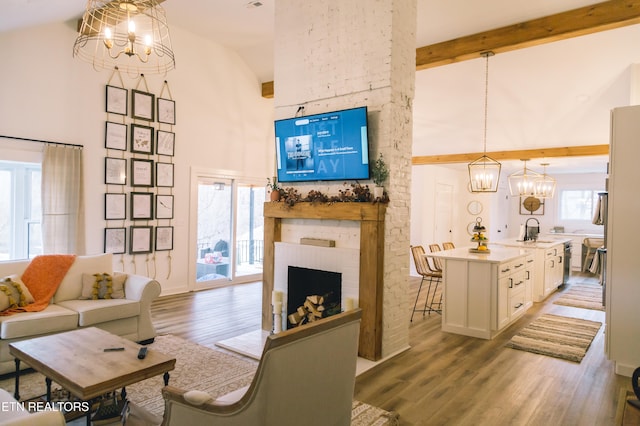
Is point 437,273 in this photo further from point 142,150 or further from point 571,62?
point 142,150

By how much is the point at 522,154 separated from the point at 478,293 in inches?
212

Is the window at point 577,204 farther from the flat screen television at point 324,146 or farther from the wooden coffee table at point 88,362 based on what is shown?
the wooden coffee table at point 88,362

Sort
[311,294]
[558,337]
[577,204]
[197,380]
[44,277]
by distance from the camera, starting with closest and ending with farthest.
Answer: [197,380], [44,277], [311,294], [558,337], [577,204]

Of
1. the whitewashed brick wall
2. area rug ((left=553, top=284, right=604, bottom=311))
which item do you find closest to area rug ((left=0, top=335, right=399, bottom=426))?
the whitewashed brick wall

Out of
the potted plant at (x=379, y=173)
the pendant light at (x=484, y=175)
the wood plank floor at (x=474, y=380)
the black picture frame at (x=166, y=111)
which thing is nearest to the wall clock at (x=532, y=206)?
the pendant light at (x=484, y=175)

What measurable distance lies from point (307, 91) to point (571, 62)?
12.2ft

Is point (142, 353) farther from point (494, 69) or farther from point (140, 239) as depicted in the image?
point (494, 69)

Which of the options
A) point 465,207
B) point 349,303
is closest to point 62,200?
point 349,303

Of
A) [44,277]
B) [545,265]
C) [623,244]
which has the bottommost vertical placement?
[545,265]

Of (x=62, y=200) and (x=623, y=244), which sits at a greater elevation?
(x=62, y=200)

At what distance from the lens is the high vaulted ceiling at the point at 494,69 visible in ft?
15.3

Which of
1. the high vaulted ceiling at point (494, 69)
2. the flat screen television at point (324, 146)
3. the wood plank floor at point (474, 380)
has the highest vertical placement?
the high vaulted ceiling at point (494, 69)

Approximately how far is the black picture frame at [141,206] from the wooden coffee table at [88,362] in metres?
Result: 3.21

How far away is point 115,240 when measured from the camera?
595 centimetres
